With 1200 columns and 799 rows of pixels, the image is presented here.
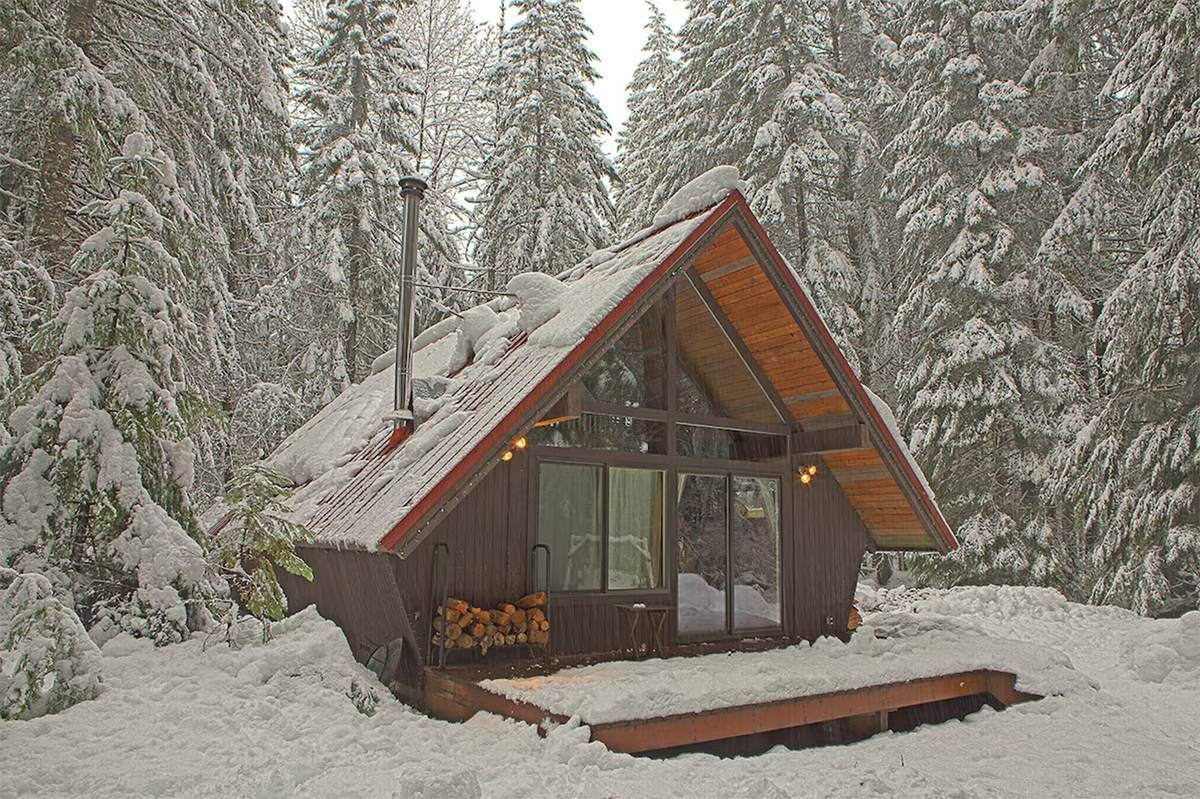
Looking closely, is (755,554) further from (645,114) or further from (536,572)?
(645,114)

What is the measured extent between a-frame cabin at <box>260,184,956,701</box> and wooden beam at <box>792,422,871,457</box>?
3cm

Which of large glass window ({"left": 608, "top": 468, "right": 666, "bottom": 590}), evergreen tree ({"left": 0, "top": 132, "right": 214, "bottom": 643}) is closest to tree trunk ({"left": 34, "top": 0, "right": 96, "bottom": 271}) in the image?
evergreen tree ({"left": 0, "top": 132, "right": 214, "bottom": 643})

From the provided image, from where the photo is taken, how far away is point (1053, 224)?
13.9m

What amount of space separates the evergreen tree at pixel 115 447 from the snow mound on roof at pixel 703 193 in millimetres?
4364

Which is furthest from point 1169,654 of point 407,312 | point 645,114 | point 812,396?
point 645,114

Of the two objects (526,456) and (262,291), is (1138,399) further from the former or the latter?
(262,291)

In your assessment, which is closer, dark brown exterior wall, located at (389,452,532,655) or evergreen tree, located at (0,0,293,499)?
dark brown exterior wall, located at (389,452,532,655)

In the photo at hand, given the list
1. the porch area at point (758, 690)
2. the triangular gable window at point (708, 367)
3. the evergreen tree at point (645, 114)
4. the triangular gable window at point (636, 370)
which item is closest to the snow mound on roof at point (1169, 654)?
the porch area at point (758, 690)

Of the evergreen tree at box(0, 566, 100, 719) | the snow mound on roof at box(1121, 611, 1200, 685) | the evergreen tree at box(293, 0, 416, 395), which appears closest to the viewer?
the evergreen tree at box(0, 566, 100, 719)

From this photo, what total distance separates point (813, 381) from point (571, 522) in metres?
2.83

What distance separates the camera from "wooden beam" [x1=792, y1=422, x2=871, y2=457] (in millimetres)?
7902

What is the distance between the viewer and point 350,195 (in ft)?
48.9

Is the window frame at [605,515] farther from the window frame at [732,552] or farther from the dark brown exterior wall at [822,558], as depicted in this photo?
the dark brown exterior wall at [822,558]

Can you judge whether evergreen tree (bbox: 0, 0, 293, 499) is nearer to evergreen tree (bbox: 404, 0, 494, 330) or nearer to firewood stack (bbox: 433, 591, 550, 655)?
firewood stack (bbox: 433, 591, 550, 655)
